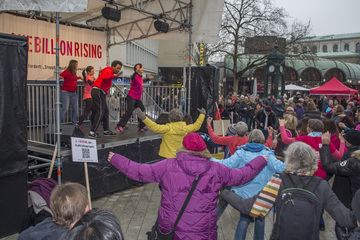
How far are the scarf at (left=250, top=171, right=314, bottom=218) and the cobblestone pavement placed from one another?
81.4 inches

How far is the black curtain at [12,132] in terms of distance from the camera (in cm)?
445

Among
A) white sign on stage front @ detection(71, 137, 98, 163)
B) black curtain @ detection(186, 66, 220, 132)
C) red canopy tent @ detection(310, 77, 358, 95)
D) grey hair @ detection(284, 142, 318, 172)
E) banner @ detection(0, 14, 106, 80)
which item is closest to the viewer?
grey hair @ detection(284, 142, 318, 172)

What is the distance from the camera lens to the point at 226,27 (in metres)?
25.9

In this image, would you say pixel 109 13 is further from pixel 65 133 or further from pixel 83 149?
pixel 83 149

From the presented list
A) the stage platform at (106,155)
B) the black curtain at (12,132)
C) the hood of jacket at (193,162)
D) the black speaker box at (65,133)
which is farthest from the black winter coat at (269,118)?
the hood of jacket at (193,162)

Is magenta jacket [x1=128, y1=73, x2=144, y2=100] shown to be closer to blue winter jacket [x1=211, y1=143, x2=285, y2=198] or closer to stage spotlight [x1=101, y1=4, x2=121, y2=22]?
stage spotlight [x1=101, y1=4, x2=121, y2=22]

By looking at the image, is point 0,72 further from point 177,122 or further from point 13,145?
point 177,122

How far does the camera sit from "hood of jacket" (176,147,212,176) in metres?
3.01

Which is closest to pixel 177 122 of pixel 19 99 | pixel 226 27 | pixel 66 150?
pixel 66 150

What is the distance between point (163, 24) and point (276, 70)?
12831 millimetres

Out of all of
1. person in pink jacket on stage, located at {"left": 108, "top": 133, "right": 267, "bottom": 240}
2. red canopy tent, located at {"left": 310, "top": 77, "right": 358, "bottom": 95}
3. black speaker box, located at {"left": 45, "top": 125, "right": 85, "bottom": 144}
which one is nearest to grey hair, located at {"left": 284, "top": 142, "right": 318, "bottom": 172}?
person in pink jacket on stage, located at {"left": 108, "top": 133, "right": 267, "bottom": 240}

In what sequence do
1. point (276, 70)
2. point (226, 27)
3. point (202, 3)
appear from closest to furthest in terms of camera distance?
point (202, 3), point (276, 70), point (226, 27)

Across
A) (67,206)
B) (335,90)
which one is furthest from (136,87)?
(335,90)

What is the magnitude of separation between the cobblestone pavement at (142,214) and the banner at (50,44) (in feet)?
13.8
